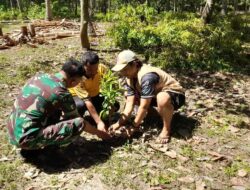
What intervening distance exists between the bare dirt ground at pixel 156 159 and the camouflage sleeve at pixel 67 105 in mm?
798

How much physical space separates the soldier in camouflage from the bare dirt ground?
503mm

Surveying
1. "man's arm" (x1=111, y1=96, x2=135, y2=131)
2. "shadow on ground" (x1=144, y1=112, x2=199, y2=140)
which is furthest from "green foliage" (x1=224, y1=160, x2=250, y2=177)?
"man's arm" (x1=111, y1=96, x2=135, y2=131)

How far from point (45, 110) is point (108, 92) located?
1273mm

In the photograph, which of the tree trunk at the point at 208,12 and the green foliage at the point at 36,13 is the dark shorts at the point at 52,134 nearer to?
the tree trunk at the point at 208,12

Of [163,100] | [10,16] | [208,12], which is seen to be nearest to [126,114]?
[163,100]

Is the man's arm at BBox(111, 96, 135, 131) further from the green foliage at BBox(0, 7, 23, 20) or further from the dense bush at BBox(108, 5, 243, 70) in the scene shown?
the green foliage at BBox(0, 7, 23, 20)

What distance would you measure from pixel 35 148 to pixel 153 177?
177 cm

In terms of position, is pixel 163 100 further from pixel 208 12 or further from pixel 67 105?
pixel 208 12

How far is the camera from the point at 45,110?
4.95 meters

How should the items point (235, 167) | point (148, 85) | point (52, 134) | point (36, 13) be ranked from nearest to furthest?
1. point (52, 134)
2. point (235, 167)
3. point (148, 85)
4. point (36, 13)

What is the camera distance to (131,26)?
12852 millimetres

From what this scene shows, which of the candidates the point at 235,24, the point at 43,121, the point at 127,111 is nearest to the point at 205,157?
the point at 127,111

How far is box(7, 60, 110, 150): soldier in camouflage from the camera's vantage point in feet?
16.0

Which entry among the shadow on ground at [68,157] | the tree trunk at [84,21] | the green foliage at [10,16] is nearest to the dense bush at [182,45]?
the tree trunk at [84,21]
